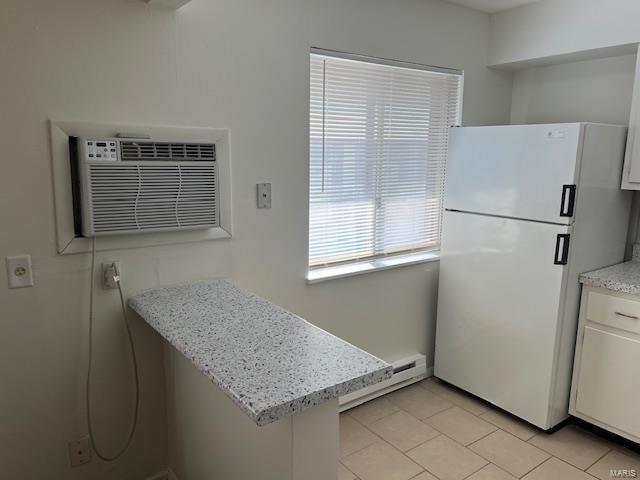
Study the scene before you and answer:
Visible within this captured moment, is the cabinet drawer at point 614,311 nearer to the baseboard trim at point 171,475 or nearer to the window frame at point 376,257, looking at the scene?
the window frame at point 376,257

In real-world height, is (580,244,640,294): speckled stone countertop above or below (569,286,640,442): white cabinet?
above

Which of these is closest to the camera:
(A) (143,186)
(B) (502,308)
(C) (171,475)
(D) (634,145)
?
(A) (143,186)

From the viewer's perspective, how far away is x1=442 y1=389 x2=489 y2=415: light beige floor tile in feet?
9.37

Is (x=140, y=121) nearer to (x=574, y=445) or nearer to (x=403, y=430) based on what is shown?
(x=403, y=430)

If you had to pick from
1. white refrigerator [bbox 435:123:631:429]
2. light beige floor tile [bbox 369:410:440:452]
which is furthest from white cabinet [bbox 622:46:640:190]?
light beige floor tile [bbox 369:410:440:452]

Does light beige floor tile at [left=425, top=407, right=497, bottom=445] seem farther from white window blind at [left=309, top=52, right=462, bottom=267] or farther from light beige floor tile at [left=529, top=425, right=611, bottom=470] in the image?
white window blind at [left=309, top=52, right=462, bottom=267]

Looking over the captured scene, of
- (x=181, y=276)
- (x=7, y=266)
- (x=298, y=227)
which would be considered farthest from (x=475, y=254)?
(x=7, y=266)

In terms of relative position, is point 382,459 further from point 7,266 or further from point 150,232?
point 7,266

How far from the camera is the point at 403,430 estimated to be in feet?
8.62

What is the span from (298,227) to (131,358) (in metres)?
0.98

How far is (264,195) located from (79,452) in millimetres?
1337

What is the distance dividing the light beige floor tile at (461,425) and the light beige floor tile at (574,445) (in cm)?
26

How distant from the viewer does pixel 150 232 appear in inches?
75.4

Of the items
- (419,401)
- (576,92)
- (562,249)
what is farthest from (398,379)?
(576,92)
